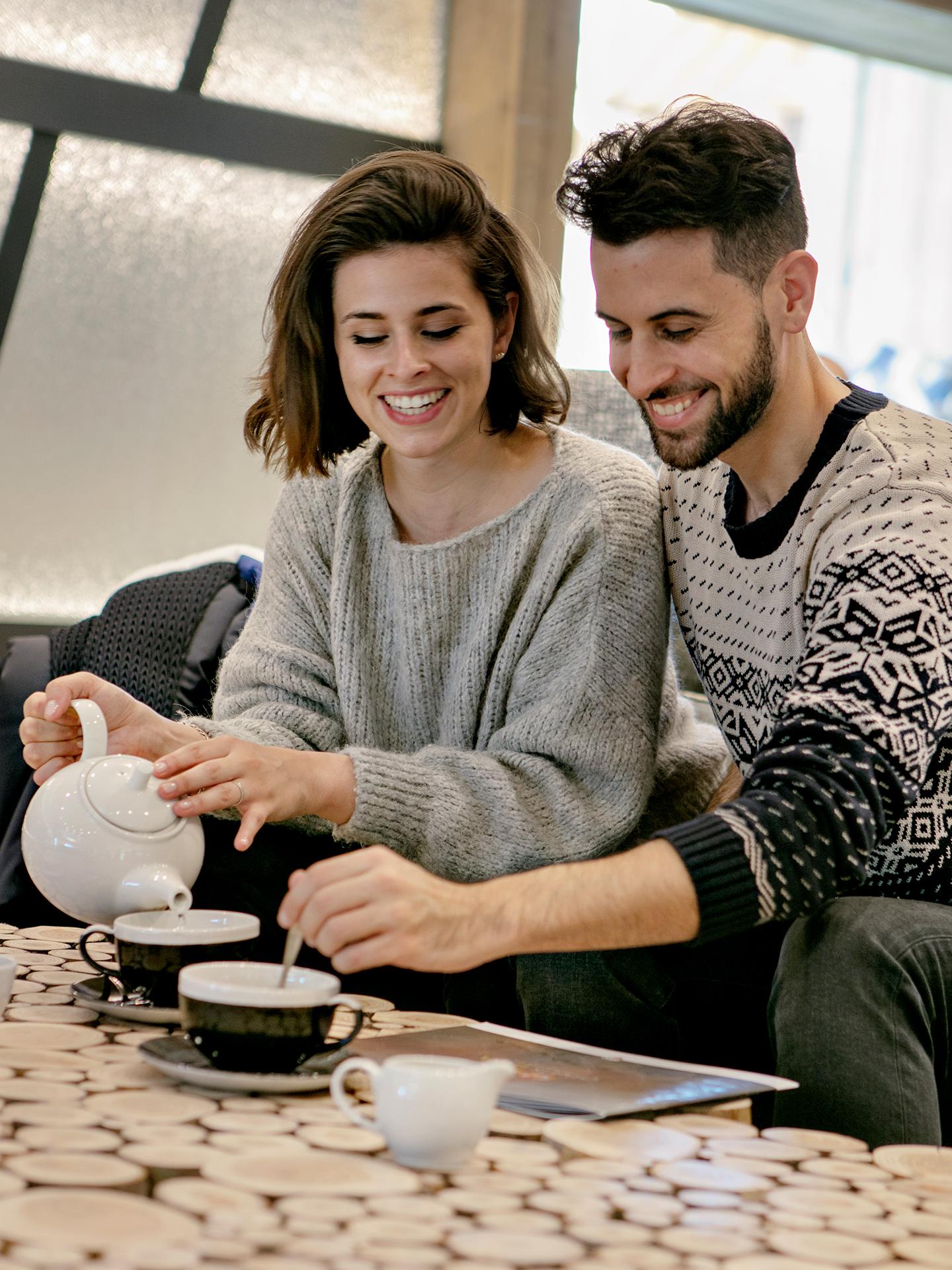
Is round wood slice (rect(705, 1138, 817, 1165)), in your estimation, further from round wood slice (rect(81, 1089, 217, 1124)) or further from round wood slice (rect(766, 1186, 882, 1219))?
round wood slice (rect(81, 1089, 217, 1124))

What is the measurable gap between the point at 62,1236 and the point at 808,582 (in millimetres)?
1006

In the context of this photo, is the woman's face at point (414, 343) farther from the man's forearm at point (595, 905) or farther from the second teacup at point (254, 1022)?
the second teacup at point (254, 1022)

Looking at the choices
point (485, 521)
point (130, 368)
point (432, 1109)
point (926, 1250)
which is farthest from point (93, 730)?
point (130, 368)

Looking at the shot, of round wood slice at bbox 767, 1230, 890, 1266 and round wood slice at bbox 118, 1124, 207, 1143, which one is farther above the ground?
round wood slice at bbox 118, 1124, 207, 1143

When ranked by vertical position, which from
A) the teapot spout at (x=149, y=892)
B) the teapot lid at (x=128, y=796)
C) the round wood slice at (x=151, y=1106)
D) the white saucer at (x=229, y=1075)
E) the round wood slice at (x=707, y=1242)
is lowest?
the round wood slice at (x=707, y=1242)

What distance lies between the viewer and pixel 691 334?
4.99ft

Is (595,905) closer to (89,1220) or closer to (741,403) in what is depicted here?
(89,1220)

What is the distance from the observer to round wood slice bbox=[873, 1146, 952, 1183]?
91cm

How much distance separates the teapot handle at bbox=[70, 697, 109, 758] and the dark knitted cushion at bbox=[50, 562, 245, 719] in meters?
1.18

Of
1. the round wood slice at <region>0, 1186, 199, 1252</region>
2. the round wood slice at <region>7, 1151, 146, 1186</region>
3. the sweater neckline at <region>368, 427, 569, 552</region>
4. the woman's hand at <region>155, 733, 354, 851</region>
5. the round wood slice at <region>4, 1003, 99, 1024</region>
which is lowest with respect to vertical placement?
the round wood slice at <region>0, 1186, 199, 1252</region>

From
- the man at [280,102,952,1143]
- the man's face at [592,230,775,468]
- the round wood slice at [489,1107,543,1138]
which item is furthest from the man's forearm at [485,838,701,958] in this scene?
the man's face at [592,230,775,468]

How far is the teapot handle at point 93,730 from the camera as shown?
1268mm

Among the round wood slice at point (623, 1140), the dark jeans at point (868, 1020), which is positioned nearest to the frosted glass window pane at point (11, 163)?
the dark jeans at point (868, 1020)

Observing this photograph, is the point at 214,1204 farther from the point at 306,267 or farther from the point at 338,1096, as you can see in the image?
the point at 306,267
